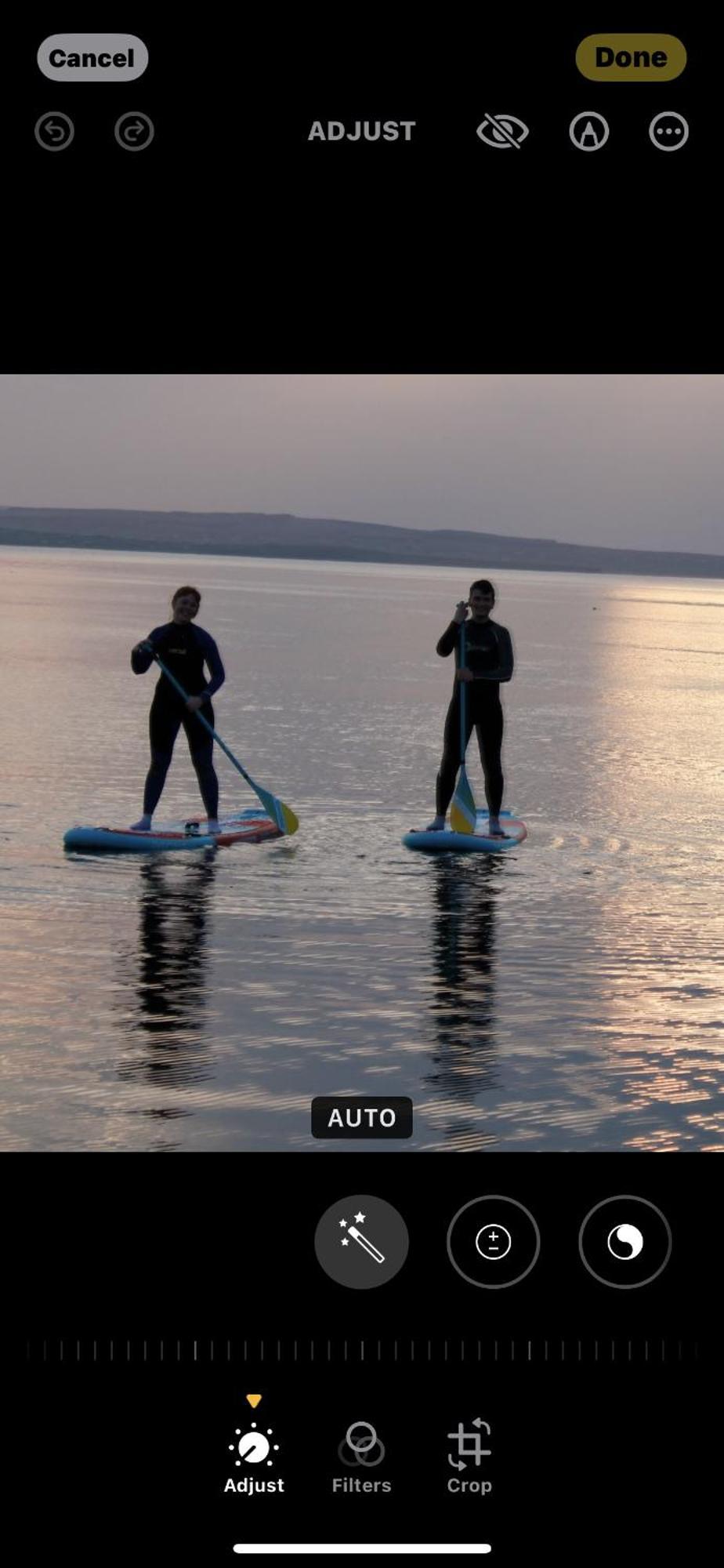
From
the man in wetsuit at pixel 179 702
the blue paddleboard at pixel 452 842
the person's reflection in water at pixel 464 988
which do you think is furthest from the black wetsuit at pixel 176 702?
the person's reflection in water at pixel 464 988

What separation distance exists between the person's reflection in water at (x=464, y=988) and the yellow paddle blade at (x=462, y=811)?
454mm

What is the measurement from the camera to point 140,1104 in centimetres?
716

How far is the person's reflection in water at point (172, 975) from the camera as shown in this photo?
834 centimetres

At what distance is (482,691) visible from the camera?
16344 mm
